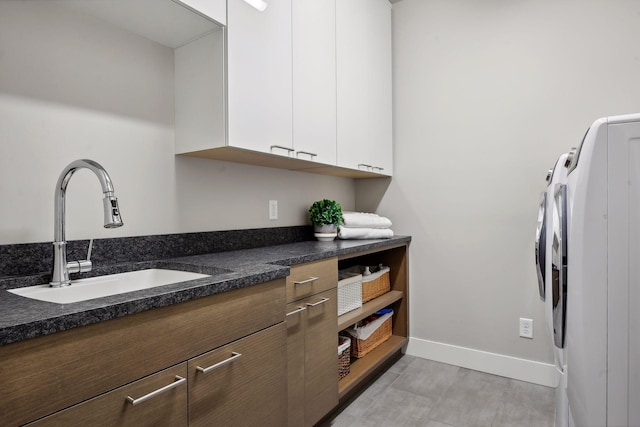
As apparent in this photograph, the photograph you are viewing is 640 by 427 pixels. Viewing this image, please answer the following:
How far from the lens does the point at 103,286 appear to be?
4.13 ft

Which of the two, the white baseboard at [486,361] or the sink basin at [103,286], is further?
the white baseboard at [486,361]

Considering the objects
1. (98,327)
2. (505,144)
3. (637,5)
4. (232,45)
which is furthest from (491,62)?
(98,327)

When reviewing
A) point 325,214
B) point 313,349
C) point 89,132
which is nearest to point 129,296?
point 89,132

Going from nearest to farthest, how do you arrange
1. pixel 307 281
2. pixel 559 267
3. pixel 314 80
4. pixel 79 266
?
pixel 559 267, pixel 79 266, pixel 307 281, pixel 314 80

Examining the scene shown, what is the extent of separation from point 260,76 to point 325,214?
0.92 m

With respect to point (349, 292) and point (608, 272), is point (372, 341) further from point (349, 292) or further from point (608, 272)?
point (608, 272)

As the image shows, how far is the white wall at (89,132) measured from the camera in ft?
3.91

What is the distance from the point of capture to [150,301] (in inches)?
34.3

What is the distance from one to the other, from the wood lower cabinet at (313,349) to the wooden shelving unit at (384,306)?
22 centimetres

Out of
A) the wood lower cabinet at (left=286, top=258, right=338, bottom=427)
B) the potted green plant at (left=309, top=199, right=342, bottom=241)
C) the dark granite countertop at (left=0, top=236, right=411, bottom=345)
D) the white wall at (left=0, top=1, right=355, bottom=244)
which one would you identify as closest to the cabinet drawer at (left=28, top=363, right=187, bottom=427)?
the dark granite countertop at (left=0, top=236, right=411, bottom=345)

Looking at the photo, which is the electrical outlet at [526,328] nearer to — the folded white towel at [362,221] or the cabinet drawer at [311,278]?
the folded white towel at [362,221]

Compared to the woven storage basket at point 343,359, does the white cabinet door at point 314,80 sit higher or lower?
higher

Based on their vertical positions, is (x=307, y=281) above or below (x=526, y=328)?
above

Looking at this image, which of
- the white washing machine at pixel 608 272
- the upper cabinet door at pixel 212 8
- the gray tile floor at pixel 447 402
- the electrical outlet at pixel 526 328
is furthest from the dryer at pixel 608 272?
the electrical outlet at pixel 526 328
